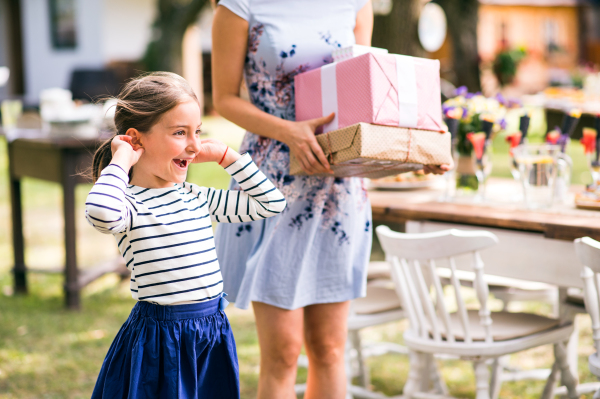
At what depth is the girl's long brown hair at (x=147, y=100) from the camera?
4.44ft

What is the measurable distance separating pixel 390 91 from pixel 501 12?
23.1m

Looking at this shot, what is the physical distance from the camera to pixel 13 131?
430 centimetres

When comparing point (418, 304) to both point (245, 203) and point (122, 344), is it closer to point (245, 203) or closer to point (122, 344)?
point (245, 203)

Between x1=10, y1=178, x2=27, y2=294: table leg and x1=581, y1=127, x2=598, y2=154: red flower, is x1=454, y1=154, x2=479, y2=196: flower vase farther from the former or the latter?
x1=10, y1=178, x2=27, y2=294: table leg

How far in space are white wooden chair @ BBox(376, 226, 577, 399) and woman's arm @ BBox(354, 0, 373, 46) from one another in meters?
0.63

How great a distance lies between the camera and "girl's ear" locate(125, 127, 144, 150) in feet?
4.48

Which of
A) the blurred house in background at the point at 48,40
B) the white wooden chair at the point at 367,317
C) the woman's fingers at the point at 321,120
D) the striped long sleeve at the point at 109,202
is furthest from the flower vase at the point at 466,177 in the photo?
the blurred house in background at the point at 48,40

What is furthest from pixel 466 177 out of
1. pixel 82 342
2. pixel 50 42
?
pixel 50 42

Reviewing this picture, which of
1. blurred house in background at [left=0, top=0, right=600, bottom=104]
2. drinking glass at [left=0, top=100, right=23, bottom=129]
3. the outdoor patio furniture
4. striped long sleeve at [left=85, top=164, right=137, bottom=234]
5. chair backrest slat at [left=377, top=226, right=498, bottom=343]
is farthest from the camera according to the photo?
blurred house in background at [left=0, top=0, right=600, bottom=104]

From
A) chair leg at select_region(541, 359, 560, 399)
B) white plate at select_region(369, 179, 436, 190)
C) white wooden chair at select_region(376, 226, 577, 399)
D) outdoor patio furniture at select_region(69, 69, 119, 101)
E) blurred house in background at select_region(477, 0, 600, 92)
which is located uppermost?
blurred house in background at select_region(477, 0, 600, 92)

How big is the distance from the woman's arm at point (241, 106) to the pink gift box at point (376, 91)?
0.18ft

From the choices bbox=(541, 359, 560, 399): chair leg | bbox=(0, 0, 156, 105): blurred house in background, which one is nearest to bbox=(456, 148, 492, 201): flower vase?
bbox=(541, 359, 560, 399): chair leg

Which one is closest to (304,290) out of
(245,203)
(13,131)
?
(245,203)

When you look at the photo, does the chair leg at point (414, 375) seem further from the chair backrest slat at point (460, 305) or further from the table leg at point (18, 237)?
the table leg at point (18, 237)
